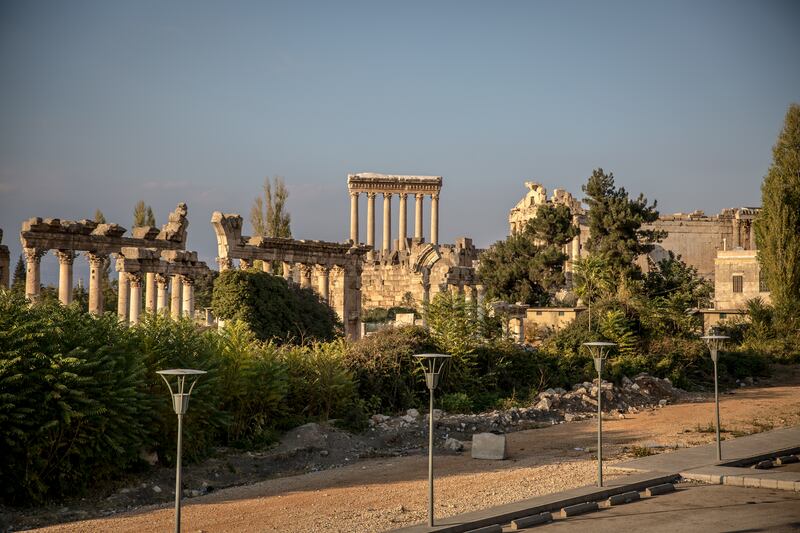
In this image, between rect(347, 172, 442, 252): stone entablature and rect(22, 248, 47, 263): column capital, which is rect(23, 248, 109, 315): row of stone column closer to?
rect(22, 248, 47, 263): column capital

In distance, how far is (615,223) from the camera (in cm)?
4884

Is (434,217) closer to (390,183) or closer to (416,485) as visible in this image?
(390,183)

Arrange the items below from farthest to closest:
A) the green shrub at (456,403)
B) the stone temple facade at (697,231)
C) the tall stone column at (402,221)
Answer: the stone temple facade at (697,231) → the tall stone column at (402,221) → the green shrub at (456,403)

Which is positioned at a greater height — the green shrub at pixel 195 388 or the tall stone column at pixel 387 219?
the tall stone column at pixel 387 219

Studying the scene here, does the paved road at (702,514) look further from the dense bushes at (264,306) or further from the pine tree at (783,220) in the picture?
the pine tree at (783,220)

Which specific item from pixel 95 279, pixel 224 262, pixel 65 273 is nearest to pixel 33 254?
pixel 65 273

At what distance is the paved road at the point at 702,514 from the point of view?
498 inches

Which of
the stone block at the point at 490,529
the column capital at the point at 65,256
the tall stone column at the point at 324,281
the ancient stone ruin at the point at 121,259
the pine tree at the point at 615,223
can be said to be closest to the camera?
the stone block at the point at 490,529

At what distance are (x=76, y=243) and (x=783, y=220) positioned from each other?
30.8 meters

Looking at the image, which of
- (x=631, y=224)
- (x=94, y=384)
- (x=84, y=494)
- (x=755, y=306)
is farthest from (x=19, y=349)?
(x=631, y=224)

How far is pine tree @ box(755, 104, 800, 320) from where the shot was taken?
4338cm

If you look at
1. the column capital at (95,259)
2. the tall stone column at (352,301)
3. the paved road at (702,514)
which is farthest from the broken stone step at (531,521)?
the tall stone column at (352,301)

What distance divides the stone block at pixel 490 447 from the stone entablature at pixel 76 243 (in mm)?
16417

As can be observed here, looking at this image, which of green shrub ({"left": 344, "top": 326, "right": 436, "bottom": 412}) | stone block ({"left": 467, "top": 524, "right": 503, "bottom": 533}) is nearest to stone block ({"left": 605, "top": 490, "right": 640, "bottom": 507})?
Answer: stone block ({"left": 467, "top": 524, "right": 503, "bottom": 533})
